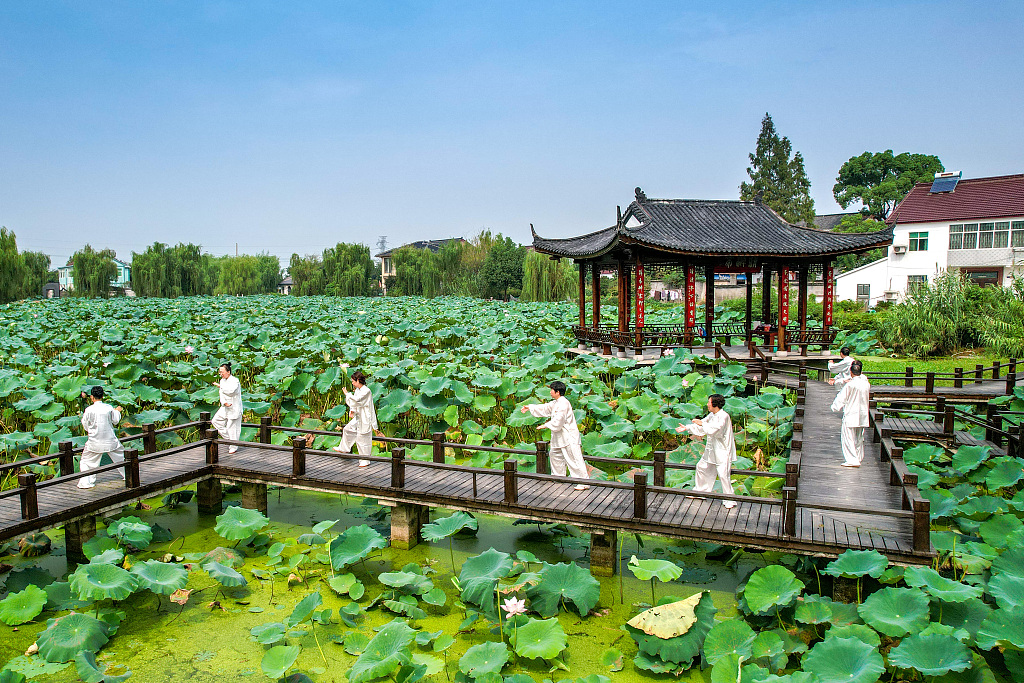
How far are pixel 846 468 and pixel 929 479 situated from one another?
863 millimetres

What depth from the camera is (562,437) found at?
6.90 m

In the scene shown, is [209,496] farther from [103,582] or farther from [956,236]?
[956,236]

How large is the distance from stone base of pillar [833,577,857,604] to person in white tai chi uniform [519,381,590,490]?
2.39 metres

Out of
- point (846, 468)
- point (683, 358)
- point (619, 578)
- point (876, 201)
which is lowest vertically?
point (619, 578)

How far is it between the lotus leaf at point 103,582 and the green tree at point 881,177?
4896cm

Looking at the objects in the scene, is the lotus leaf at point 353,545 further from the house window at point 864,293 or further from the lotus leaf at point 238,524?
the house window at point 864,293

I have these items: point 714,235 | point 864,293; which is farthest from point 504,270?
point 714,235

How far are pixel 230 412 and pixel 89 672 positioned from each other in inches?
172


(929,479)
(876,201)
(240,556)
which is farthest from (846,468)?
(876,201)

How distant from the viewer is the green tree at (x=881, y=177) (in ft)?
147

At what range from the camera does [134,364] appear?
1330cm

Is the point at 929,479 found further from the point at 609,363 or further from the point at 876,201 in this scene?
the point at 876,201

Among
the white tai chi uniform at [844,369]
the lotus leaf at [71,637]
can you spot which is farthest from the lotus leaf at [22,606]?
the white tai chi uniform at [844,369]

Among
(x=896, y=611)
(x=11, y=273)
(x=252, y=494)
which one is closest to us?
(x=896, y=611)
